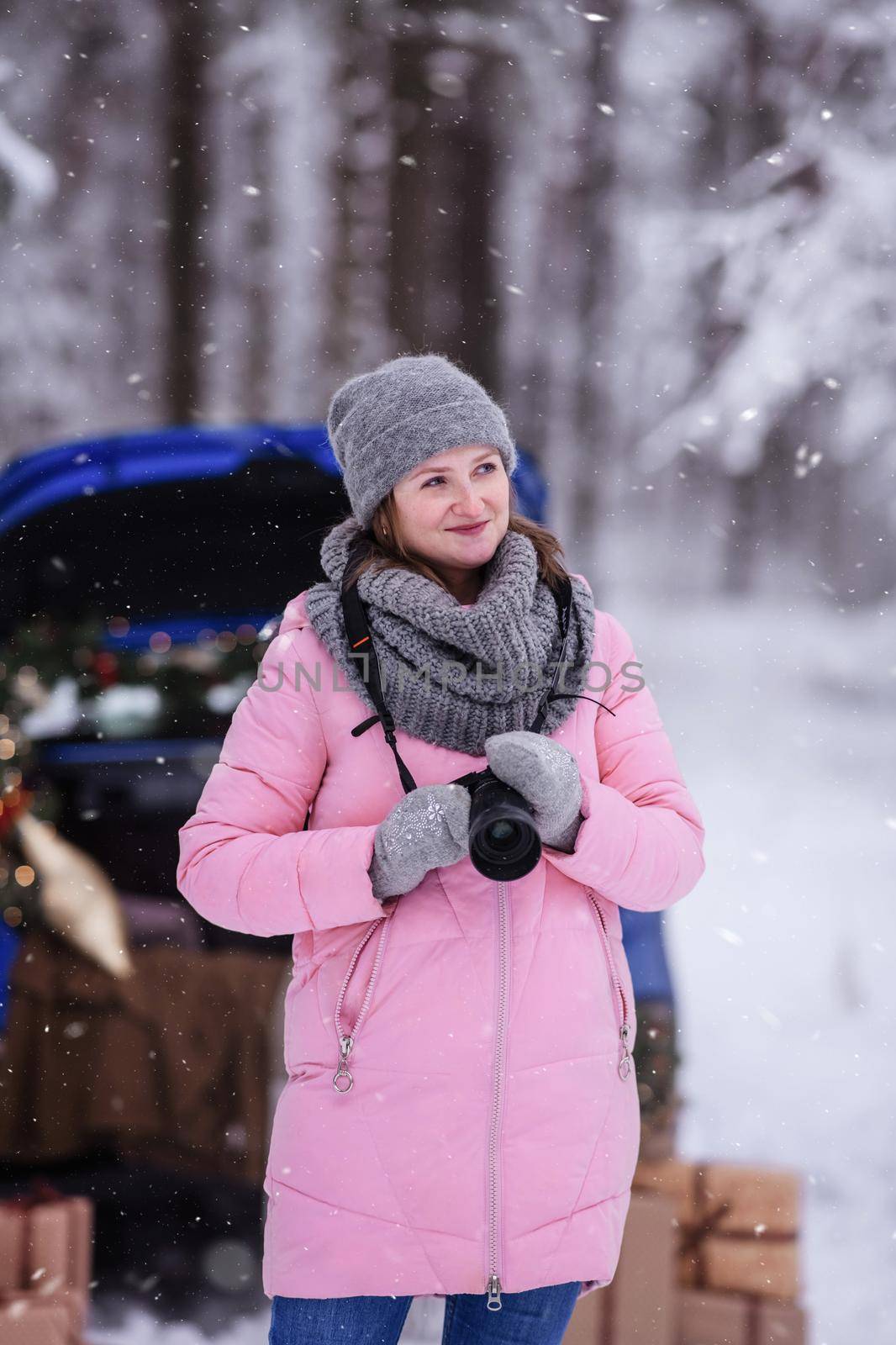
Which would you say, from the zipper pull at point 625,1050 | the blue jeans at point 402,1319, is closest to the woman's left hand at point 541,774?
the zipper pull at point 625,1050

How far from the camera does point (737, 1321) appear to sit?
6.71 ft

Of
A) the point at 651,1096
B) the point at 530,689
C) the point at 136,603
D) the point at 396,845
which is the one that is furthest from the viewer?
the point at 136,603

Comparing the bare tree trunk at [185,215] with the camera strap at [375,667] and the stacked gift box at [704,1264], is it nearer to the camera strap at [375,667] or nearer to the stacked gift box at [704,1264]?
the camera strap at [375,667]

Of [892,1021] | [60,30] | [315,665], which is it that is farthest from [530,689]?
[60,30]

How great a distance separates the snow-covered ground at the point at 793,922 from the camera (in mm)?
2146

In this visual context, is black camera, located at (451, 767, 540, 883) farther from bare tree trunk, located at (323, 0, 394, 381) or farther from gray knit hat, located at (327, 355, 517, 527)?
bare tree trunk, located at (323, 0, 394, 381)

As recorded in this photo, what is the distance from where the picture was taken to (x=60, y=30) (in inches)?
87.7

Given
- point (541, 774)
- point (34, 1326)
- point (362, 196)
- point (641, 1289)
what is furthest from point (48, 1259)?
point (362, 196)

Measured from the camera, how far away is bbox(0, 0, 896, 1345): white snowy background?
7.23 ft

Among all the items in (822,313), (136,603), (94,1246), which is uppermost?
(822,313)

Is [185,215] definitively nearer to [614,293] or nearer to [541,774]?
[614,293]

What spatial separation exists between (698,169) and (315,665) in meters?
1.52

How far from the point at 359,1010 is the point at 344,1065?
0.06 m

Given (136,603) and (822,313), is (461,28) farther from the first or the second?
(136,603)
